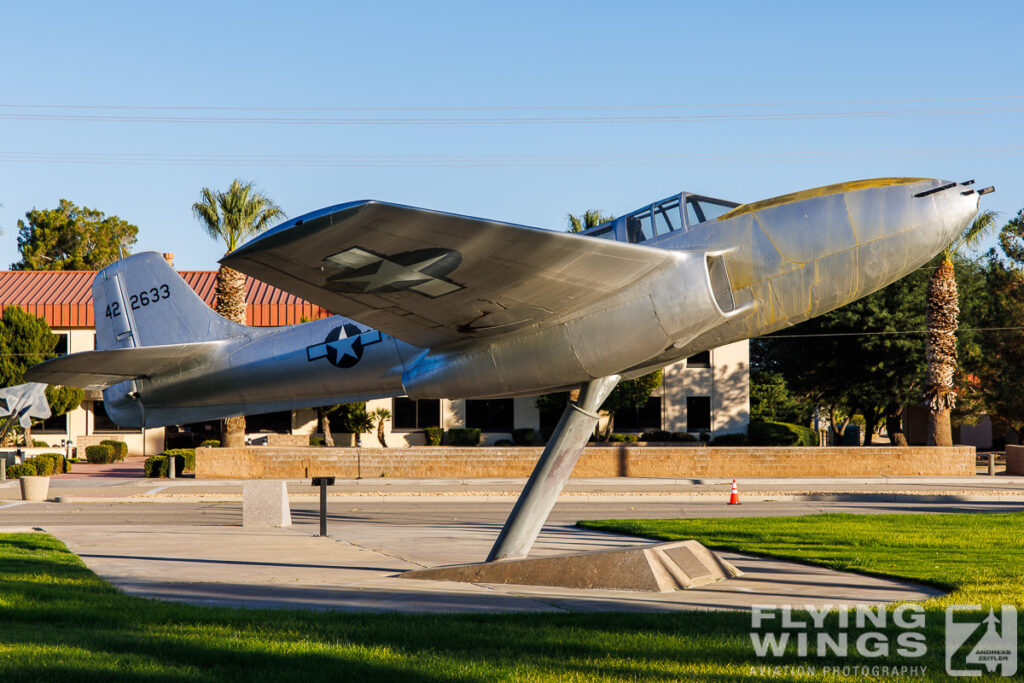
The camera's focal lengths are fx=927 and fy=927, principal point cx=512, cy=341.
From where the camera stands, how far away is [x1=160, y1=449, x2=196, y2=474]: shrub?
110 feet

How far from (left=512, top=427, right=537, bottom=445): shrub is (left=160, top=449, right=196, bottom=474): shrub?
14.4m

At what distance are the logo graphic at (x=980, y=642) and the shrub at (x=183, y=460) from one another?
29699 millimetres

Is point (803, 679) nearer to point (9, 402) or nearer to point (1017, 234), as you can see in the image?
point (9, 402)

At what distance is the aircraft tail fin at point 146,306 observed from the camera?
47.8 ft

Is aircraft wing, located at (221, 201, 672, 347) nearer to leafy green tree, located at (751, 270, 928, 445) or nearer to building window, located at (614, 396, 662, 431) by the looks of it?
leafy green tree, located at (751, 270, 928, 445)

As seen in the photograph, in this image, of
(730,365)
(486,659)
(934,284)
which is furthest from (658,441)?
(486,659)

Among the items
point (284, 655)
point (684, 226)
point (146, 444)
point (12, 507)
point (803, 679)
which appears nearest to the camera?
point (803, 679)

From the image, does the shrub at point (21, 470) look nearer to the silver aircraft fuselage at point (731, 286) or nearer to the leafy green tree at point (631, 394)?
the leafy green tree at point (631, 394)

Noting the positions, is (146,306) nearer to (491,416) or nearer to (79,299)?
(491,416)

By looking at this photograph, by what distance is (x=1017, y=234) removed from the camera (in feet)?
160

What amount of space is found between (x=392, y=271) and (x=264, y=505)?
419 inches

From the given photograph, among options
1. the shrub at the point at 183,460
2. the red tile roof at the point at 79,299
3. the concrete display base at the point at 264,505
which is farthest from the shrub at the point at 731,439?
the concrete display base at the point at 264,505

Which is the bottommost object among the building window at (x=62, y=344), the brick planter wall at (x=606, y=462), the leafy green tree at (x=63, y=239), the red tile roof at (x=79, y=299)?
the brick planter wall at (x=606, y=462)

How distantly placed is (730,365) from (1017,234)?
17723 mm
